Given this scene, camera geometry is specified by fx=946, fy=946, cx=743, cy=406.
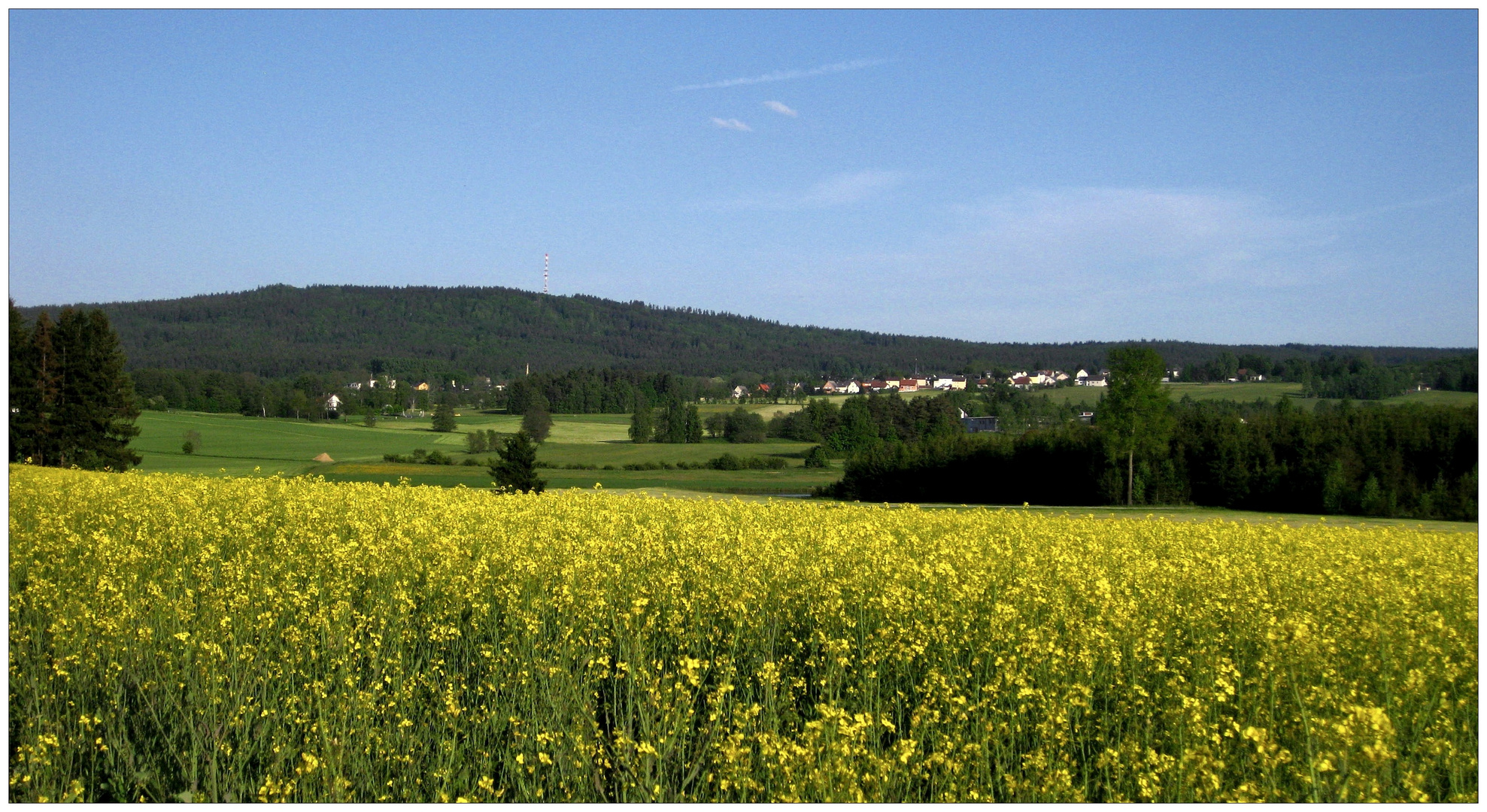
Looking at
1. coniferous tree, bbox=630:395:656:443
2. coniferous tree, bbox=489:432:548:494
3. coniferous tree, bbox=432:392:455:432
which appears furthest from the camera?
coniferous tree, bbox=432:392:455:432

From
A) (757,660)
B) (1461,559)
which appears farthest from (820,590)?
(1461,559)

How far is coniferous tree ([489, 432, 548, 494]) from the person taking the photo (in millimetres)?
30438

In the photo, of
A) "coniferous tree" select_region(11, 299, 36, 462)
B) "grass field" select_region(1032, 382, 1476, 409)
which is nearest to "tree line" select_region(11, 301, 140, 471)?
"coniferous tree" select_region(11, 299, 36, 462)

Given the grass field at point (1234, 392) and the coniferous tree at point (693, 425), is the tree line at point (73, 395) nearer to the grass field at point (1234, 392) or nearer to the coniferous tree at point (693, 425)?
the grass field at point (1234, 392)

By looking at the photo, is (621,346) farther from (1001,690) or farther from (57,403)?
(1001,690)

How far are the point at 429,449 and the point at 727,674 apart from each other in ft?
202

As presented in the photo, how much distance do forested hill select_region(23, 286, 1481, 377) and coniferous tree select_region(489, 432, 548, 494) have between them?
45.8 m

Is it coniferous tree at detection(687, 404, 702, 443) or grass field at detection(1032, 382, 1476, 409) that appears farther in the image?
coniferous tree at detection(687, 404, 702, 443)

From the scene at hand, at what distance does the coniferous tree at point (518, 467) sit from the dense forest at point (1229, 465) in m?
20.1

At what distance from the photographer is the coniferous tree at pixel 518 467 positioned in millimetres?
30438

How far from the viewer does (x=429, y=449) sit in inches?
2470

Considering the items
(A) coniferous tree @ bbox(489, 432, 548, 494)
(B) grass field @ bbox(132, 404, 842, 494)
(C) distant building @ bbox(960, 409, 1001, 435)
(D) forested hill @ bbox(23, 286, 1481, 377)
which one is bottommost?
(B) grass field @ bbox(132, 404, 842, 494)

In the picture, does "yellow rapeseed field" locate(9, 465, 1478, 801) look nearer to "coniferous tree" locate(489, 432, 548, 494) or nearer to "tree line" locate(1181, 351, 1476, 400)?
"tree line" locate(1181, 351, 1476, 400)

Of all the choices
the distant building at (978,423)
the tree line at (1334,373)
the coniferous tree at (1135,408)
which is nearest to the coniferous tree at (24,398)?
the tree line at (1334,373)
